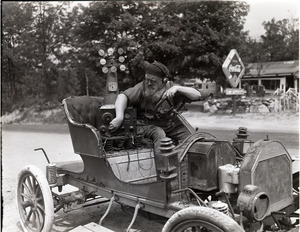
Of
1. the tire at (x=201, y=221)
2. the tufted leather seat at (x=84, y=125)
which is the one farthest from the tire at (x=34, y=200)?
the tire at (x=201, y=221)

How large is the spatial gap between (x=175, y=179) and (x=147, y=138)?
4.19 ft

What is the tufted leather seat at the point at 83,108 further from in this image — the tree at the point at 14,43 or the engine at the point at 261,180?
the tree at the point at 14,43

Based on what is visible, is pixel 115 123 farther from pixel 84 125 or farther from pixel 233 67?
pixel 233 67

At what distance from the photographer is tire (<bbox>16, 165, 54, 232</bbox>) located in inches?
163

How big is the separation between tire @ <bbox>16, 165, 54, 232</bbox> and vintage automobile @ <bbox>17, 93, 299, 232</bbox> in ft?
0.04

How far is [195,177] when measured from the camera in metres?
3.56

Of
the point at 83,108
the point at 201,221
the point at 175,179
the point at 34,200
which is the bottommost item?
the point at 34,200

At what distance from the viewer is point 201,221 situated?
9.00 feet

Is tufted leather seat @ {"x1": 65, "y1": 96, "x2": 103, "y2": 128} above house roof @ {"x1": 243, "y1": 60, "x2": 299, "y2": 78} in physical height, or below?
below

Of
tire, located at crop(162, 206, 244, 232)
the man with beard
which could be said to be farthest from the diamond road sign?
tire, located at crop(162, 206, 244, 232)

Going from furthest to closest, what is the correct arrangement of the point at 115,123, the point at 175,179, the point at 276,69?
the point at 276,69, the point at 115,123, the point at 175,179

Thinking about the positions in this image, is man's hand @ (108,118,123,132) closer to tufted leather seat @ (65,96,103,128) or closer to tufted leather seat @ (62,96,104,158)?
tufted leather seat @ (62,96,104,158)

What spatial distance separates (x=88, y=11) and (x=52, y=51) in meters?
6.36

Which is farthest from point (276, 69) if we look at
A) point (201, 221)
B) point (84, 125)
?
point (201, 221)
